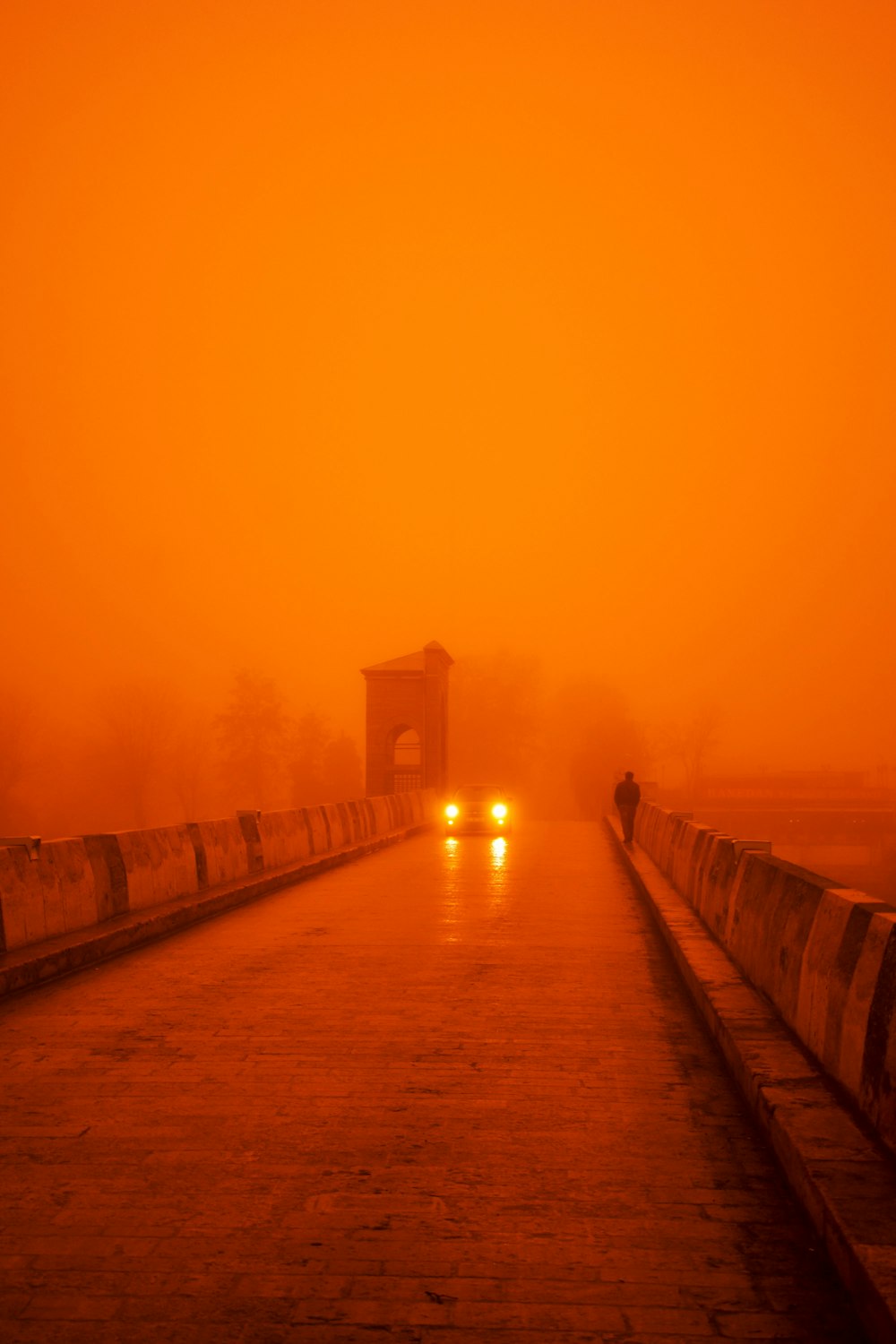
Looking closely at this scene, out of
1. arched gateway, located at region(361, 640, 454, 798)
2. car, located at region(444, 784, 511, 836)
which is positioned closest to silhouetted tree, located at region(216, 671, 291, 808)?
arched gateway, located at region(361, 640, 454, 798)

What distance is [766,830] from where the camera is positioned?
8712cm

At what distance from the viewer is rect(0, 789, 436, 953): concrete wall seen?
904cm

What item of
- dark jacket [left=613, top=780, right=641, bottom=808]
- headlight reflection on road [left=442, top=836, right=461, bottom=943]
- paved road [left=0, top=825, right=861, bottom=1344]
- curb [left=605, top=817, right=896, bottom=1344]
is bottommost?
paved road [left=0, top=825, right=861, bottom=1344]

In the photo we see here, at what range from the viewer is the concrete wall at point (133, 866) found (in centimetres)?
904

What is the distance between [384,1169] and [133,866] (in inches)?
285

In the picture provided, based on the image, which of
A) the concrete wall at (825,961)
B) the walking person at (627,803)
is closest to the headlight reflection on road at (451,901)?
the concrete wall at (825,961)

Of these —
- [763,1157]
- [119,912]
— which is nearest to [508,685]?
[119,912]

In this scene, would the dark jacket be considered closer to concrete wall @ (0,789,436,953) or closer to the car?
concrete wall @ (0,789,436,953)

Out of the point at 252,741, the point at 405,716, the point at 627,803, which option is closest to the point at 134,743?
the point at 252,741

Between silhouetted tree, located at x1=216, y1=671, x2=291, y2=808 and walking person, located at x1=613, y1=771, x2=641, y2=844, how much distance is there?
76.5 m

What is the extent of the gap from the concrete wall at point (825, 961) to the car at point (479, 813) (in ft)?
72.0

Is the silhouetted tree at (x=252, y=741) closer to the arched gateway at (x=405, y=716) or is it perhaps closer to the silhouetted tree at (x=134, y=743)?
the silhouetted tree at (x=134, y=743)

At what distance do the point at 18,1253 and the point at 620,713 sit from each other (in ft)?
299

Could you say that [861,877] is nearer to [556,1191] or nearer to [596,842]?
[596,842]
